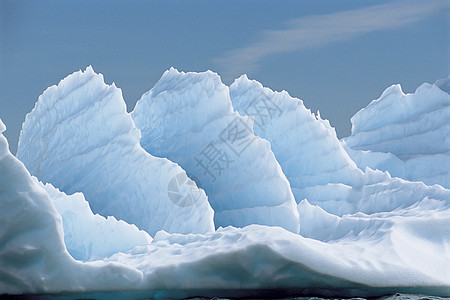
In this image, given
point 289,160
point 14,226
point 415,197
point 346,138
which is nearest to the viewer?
point 14,226

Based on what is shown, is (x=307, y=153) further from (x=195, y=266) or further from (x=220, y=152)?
(x=195, y=266)

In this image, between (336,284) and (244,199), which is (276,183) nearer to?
(244,199)

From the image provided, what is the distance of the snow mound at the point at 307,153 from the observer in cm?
1388

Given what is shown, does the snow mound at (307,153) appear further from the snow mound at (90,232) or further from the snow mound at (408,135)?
the snow mound at (90,232)

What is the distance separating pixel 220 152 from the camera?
40.3 ft

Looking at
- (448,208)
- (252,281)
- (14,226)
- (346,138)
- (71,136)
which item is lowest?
(252,281)

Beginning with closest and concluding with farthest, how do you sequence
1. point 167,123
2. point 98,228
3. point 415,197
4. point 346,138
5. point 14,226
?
point 14,226
point 98,228
point 415,197
point 167,123
point 346,138

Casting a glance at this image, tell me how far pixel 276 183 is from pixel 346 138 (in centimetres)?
829

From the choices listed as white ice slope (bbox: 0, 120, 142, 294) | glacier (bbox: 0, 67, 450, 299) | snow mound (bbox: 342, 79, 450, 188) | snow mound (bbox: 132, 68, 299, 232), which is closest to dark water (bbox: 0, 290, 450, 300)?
glacier (bbox: 0, 67, 450, 299)

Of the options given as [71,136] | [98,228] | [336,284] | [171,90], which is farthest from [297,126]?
[336,284]

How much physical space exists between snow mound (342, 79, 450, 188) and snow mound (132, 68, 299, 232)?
6.14 metres

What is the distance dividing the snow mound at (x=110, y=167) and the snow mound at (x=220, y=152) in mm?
1292

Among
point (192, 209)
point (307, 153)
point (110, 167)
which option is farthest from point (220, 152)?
point (307, 153)

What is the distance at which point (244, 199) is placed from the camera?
12.0 m
